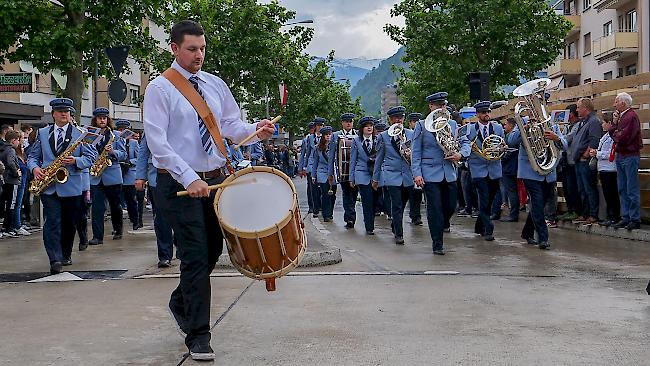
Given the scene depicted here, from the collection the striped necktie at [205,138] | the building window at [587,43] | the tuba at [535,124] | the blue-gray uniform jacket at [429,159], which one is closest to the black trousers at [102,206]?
the blue-gray uniform jacket at [429,159]

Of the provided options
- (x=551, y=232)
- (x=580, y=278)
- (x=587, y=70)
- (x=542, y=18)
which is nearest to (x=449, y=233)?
(x=551, y=232)

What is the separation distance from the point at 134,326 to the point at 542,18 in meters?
31.2

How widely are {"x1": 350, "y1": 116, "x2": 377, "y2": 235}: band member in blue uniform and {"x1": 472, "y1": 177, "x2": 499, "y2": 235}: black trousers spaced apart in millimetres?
1859

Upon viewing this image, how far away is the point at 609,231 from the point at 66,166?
26.7 ft

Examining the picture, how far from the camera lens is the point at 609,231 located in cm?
1341

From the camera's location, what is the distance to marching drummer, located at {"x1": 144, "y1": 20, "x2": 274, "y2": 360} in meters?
5.41

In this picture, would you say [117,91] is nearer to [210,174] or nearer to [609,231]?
[609,231]

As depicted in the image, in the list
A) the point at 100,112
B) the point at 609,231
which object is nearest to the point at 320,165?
the point at 100,112

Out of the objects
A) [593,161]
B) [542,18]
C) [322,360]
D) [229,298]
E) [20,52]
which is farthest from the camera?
[542,18]

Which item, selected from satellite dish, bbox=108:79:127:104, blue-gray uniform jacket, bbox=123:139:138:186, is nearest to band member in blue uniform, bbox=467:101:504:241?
blue-gray uniform jacket, bbox=123:139:138:186

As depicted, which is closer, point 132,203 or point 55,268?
point 55,268

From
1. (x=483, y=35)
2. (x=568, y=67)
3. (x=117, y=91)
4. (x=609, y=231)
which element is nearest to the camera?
(x=609, y=231)

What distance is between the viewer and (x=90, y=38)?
20.5 metres

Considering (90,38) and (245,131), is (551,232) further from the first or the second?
(90,38)
